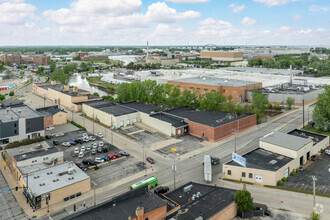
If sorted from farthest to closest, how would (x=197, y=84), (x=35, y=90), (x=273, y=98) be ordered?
(x=35, y=90)
(x=197, y=84)
(x=273, y=98)

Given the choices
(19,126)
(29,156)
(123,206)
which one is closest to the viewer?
(123,206)

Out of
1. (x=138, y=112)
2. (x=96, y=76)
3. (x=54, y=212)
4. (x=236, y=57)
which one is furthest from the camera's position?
(x=236, y=57)

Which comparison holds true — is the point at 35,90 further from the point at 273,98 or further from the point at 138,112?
the point at 273,98

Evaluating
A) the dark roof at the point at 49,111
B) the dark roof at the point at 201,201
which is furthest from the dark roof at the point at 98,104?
the dark roof at the point at 201,201

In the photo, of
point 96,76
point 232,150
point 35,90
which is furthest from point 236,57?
point 232,150

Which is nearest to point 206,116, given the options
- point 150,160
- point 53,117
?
point 150,160

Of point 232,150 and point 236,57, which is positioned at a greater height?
point 236,57

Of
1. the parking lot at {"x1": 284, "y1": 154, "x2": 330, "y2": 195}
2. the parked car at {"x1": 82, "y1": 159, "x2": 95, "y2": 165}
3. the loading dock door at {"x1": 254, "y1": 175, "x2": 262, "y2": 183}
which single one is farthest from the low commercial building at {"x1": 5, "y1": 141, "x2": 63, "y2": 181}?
the parking lot at {"x1": 284, "y1": 154, "x2": 330, "y2": 195}

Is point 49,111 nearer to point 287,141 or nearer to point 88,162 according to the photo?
point 88,162
